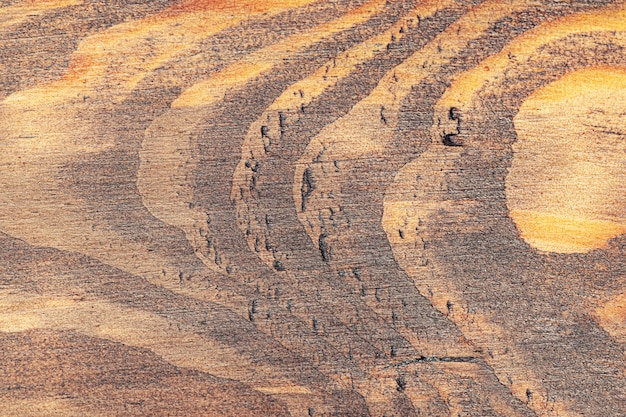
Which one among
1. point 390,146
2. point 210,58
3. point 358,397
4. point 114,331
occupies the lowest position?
point 358,397

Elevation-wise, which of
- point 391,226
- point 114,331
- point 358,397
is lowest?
point 358,397

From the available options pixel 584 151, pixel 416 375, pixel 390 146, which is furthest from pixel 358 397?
pixel 584 151

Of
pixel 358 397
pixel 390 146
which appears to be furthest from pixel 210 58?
pixel 358 397

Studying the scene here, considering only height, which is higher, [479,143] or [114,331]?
[479,143]

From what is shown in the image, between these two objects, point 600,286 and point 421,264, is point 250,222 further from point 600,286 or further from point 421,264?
point 600,286

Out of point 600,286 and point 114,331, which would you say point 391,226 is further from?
point 114,331

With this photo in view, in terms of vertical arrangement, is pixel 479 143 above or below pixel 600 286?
above
